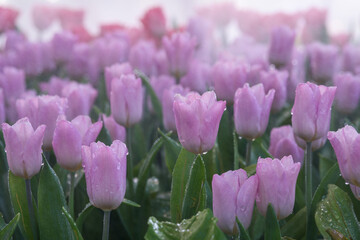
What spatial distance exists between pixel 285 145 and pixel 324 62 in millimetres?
525

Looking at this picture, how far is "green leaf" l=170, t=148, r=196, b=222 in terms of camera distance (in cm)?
67

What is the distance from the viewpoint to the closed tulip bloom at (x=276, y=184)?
1.83ft

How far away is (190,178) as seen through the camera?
621 millimetres

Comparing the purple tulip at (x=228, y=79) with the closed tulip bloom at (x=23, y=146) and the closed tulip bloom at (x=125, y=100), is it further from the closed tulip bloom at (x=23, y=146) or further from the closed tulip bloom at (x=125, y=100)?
the closed tulip bloom at (x=23, y=146)

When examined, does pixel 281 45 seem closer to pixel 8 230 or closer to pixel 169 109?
pixel 169 109

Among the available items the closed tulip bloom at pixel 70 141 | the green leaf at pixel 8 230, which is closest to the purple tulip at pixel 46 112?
the closed tulip bloom at pixel 70 141

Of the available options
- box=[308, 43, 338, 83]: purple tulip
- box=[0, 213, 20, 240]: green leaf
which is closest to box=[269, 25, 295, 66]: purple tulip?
box=[308, 43, 338, 83]: purple tulip

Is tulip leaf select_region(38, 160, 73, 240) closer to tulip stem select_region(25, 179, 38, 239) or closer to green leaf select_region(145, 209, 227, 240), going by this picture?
tulip stem select_region(25, 179, 38, 239)

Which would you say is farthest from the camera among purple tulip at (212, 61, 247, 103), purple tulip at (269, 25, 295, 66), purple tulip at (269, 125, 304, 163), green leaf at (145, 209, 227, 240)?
purple tulip at (269, 25, 295, 66)

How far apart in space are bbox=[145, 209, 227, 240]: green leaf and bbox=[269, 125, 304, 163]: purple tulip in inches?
9.3

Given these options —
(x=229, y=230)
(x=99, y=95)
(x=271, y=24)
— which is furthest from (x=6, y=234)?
(x=271, y=24)

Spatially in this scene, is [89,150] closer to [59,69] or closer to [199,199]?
[199,199]

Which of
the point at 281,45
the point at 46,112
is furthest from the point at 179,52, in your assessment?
the point at 46,112

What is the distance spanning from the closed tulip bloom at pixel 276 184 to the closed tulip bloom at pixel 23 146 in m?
Result: 0.25
